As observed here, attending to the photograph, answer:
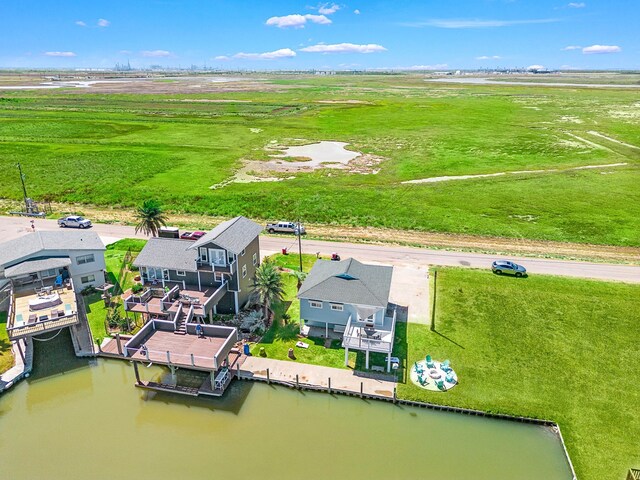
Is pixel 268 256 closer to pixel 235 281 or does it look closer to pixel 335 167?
pixel 235 281

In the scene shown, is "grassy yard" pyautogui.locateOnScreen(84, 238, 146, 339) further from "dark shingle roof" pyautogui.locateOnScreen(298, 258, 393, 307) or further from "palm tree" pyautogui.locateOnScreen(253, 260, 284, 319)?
"dark shingle roof" pyautogui.locateOnScreen(298, 258, 393, 307)

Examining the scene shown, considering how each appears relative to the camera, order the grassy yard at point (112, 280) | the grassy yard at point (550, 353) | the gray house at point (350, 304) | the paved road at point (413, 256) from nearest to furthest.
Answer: the grassy yard at point (550, 353) < the gray house at point (350, 304) < the grassy yard at point (112, 280) < the paved road at point (413, 256)

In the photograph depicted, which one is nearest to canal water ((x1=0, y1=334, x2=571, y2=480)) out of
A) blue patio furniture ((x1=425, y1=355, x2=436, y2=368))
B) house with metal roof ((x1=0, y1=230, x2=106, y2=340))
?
blue patio furniture ((x1=425, y1=355, x2=436, y2=368))

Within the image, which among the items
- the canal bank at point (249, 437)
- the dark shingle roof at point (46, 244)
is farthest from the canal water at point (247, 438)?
the dark shingle roof at point (46, 244)

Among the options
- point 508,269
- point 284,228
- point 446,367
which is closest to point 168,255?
point 284,228

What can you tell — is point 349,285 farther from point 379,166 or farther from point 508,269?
point 379,166

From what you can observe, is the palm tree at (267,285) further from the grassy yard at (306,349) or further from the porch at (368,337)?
the porch at (368,337)

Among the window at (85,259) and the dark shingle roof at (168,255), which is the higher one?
the dark shingle roof at (168,255)
